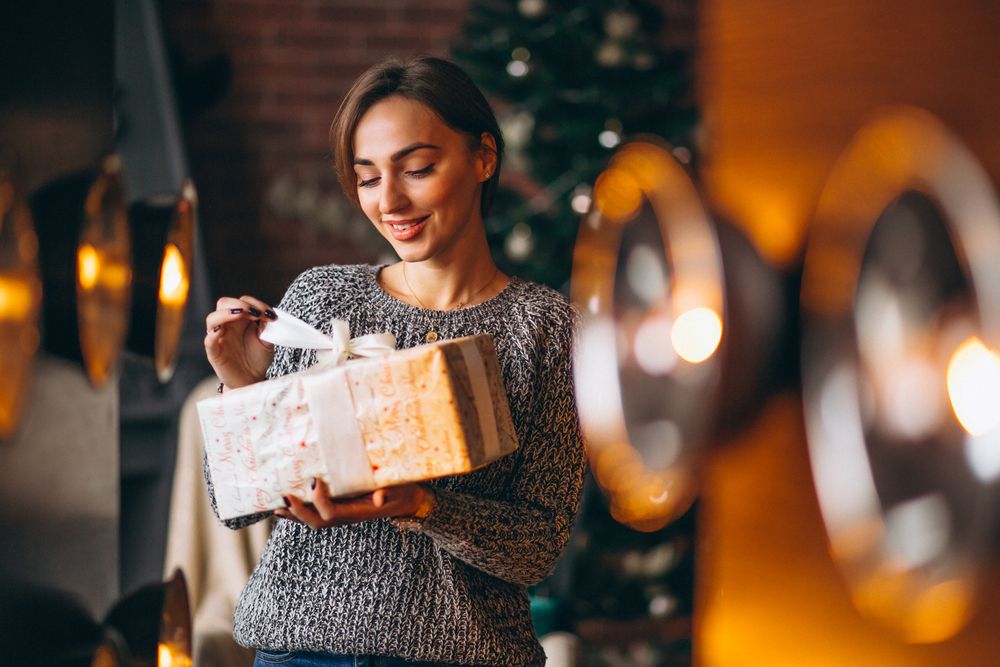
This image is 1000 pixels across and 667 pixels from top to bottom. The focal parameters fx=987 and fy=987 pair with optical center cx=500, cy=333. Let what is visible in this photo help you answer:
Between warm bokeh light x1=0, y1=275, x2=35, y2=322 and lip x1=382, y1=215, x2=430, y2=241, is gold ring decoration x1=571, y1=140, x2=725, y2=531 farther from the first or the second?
lip x1=382, y1=215, x2=430, y2=241

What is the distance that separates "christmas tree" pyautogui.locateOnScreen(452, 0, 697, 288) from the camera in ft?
7.89

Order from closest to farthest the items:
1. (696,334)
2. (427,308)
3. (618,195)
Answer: (696,334), (618,195), (427,308)

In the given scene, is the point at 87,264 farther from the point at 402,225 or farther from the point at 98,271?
the point at 402,225

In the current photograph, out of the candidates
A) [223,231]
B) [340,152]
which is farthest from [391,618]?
[223,231]

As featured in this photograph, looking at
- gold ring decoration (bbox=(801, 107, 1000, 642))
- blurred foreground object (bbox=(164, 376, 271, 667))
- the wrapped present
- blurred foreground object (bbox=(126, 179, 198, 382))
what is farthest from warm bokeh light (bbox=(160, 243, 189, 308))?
blurred foreground object (bbox=(164, 376, 271, 667))

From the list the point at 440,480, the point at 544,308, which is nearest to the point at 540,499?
the point at 440,480

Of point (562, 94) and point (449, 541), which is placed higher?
point (562, 94)

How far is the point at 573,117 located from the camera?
2.45 meters

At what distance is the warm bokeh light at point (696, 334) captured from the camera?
39cm

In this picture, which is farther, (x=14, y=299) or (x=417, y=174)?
(x=417, y=174)

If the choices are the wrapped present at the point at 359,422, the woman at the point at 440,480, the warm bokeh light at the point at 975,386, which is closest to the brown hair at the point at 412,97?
the woman at the point at 440,480

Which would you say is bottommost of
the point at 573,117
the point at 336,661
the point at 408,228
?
the point at 336,661

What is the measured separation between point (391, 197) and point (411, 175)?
0.04m

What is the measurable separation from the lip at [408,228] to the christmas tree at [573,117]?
137cm
